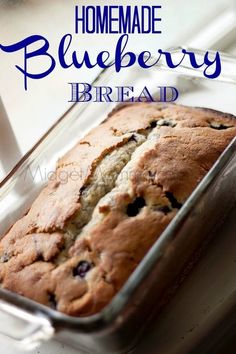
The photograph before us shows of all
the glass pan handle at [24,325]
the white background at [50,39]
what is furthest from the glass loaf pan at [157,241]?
the white background at [50,39]

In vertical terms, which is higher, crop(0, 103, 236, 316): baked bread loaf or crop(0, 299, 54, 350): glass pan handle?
crop(0, 103, 236, 316): baked bread loaf

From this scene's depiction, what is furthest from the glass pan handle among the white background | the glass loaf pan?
the white background

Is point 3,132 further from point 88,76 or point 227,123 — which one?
point 227,123

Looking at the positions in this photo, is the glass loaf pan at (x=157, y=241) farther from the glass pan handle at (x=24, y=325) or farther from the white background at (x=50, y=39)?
the white background at (x=50, y=39)

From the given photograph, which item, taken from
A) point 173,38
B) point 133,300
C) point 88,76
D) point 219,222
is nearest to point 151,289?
point 133,300

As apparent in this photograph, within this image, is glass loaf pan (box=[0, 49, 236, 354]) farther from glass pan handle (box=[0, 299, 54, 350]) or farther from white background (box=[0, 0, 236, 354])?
white background (box=[0, 0, 236, 354])

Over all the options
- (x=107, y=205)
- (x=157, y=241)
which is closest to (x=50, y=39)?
(x=107, y=205)

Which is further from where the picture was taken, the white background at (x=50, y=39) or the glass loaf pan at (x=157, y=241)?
the white background at (x=50, y=39)
